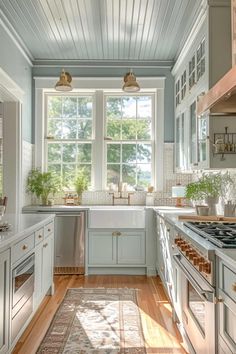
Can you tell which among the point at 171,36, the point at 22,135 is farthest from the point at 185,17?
the point at 22,135

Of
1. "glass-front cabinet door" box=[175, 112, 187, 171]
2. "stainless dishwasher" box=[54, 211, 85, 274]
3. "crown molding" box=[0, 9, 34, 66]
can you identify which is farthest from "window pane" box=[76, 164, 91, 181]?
"crown molding" box=[0, 9, 34, 66]

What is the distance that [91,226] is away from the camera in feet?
15.7

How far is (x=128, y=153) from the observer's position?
5.57 m

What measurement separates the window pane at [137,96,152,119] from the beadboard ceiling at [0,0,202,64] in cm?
57

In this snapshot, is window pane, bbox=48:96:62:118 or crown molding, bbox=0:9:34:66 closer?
crown molding, bbox=0:9:34:66

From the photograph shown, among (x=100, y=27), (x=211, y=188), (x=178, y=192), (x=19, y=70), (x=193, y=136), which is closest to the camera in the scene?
(x=211, y=188)

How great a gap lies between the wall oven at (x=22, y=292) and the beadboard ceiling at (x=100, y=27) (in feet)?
8.01

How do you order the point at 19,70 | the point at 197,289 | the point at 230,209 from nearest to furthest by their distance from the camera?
1. the point at 197,289
2. the point at 230,209
3. the point at 19,70

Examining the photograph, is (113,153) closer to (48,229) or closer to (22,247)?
(48,229)

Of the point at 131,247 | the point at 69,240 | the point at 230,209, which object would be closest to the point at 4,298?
the point at 230,209

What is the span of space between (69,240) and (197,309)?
280 cm

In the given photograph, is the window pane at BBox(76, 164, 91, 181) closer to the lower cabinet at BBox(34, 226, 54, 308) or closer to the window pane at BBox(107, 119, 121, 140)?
the window pane at BBox(107, 119, 121, 140)

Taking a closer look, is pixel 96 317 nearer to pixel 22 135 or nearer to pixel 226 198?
pixel 226 198

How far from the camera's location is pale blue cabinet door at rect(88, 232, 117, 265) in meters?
4.80
